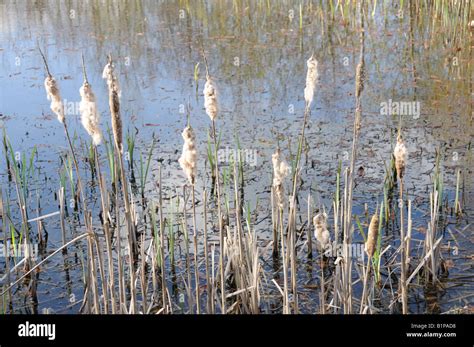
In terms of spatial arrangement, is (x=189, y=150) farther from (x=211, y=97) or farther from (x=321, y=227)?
(x=321, y=227)

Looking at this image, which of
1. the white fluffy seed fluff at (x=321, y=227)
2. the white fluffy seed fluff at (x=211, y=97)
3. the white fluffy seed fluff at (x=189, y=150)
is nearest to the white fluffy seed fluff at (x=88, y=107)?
the white fluffy seed fluff at (x=189, y=150)

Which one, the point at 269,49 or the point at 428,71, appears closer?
the point at 428,71

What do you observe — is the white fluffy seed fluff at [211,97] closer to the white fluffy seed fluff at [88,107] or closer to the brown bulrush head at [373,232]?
the white fluffy seed fluff at [88,107]

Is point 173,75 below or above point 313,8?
below

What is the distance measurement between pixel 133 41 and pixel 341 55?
2620 mm

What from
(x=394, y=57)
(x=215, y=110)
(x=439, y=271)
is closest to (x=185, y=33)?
(x=394, y=57)

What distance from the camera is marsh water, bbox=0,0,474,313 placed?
480 centimetres

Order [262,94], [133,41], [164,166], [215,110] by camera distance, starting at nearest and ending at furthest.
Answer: [215,110] < [164,166] < [262,94] < [133,41]

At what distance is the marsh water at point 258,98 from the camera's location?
4805 millimetres

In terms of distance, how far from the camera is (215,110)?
2877 millimetres

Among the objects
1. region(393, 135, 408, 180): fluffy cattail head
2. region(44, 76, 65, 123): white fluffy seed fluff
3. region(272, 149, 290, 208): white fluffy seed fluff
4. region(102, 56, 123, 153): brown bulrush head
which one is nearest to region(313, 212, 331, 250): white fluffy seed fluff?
region(272, 149, 290, 208): white fluffy seed fluff

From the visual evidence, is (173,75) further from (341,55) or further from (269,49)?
(341,55)
